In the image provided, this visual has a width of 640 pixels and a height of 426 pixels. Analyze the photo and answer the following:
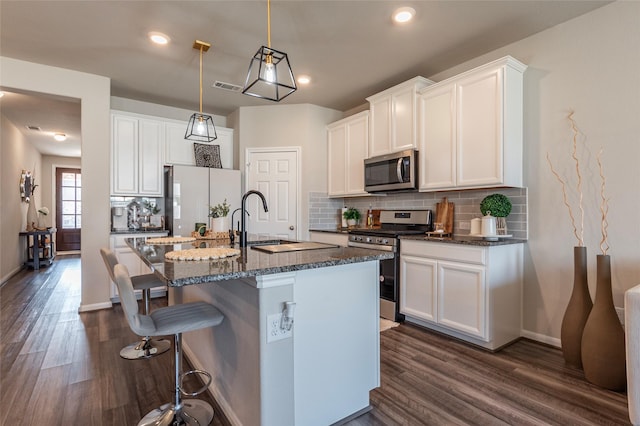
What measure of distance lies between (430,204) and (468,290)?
122cm

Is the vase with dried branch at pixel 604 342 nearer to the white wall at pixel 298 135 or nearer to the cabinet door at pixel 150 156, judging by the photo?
the white wall at pixel 298 135

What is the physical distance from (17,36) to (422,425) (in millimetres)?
4286

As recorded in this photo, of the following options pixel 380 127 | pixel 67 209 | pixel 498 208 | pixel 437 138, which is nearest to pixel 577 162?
pixel 498 208

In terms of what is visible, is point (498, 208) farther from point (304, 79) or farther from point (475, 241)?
point (304, 79)

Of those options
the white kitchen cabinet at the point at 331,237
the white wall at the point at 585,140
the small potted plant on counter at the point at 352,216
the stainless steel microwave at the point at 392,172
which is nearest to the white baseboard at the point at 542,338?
the white wall at the point at 585,140

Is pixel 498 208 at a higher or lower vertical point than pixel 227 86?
lower

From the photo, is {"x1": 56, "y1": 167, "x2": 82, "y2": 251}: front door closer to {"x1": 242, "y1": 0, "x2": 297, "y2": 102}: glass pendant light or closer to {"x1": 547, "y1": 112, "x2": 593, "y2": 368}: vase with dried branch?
{"x1": 242, "y1": 0, "x2": 297, "y2": 102}: glass pendant light

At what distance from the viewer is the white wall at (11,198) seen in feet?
16.6

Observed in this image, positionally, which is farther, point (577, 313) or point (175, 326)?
point (577, 313)

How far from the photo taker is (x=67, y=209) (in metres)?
8.73

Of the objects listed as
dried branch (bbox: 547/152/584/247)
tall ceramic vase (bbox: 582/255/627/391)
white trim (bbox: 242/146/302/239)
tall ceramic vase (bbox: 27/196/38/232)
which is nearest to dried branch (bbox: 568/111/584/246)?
dried branch (bbox: 547/152/584/247)

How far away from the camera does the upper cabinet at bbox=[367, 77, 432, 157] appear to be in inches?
135

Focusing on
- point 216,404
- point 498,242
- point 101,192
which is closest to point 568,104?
point 498,242

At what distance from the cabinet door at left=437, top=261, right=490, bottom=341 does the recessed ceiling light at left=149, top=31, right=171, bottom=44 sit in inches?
122
